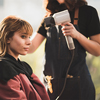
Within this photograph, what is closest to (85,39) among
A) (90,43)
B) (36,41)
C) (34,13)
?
(90,43)

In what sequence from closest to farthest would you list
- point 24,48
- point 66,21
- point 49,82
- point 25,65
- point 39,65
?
1. point 24,48
2. point 25,65
3. point 66,21
4. point 49,82
5. point 39,65

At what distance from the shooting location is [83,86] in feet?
4.42

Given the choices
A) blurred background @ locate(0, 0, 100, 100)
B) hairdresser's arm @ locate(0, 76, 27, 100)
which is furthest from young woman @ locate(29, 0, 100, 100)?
blurred background @ locate(0, 0, 100, 100)

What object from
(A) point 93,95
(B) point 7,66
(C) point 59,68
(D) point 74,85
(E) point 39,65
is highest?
(B) point 7,66

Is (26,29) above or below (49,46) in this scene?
above

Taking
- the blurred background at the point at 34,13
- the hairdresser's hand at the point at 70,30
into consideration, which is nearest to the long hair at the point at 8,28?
the hairdresser's hand at the point at 70,30

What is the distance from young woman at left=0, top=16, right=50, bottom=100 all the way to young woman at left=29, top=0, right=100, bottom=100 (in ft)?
0.98

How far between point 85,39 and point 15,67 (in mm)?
583

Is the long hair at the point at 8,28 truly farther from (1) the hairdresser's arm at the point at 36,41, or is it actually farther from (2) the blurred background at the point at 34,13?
(2) the blurred background at the point at 34,13

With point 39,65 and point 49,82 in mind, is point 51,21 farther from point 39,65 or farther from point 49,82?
point 39,65

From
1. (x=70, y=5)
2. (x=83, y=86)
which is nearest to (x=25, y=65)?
(x=83, y=86)

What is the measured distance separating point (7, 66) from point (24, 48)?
0.18 meters

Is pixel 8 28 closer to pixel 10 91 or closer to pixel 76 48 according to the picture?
pixel 10 91

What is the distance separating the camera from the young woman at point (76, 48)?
Answer: 1344 millimetres
